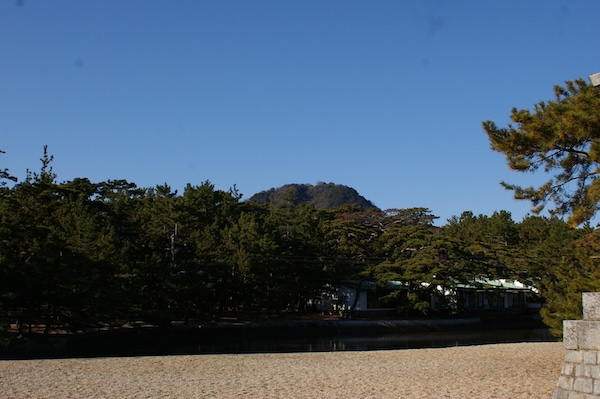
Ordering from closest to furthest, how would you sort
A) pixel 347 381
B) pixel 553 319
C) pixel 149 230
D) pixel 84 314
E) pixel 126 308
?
pixel 347 381, pixel 553 319, pixel 84 314, pixel 126 308, pixel 149 230

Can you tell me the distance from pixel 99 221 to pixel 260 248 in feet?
32.0

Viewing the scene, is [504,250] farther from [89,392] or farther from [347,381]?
[89,392]

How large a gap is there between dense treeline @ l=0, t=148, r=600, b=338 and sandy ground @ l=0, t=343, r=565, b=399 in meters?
3.65

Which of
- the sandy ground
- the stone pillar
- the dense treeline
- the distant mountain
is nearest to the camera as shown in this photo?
the stone pillar

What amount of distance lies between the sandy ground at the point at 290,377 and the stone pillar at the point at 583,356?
352 cm

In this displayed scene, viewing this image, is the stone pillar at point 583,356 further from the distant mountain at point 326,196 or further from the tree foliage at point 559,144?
the distant mountain at point 326,196

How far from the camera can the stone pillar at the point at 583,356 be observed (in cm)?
716

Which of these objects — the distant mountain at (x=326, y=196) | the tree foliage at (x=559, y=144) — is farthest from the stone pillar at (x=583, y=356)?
the distant mountain at (x=326, y=196)

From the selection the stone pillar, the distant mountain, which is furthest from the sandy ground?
the distant mountain

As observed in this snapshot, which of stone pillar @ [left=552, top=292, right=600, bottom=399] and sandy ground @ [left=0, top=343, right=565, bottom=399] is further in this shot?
sandy ground @ [left=0, top=343, right=565, bottom=399]

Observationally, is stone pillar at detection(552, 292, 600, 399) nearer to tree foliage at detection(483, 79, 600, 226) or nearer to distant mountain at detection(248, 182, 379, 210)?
tree foliage at detection(483, 79, 600, 226)

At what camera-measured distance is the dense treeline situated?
70.8 ft

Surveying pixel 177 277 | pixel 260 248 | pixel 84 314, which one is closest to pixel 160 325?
pixel 177 277

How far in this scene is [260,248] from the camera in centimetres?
3606
